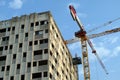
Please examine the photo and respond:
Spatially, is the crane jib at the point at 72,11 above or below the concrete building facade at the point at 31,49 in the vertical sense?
above

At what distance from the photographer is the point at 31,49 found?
80500 millimetres

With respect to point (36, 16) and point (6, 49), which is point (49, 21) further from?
point (6, 49)

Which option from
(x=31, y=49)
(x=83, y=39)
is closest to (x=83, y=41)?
(x=83, y=39)

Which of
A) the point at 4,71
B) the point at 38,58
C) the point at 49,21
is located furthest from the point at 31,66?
the point at 49,21

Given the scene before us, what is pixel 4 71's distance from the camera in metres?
79.1

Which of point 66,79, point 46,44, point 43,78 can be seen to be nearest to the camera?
point 43,78

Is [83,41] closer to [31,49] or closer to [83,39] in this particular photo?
[83,39]

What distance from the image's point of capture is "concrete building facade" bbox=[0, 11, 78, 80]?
3027 inches

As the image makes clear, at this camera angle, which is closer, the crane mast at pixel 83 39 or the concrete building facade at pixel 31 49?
the concrete building facade at pixel 31 49

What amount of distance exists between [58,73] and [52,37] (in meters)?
10.4

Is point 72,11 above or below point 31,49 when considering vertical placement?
above

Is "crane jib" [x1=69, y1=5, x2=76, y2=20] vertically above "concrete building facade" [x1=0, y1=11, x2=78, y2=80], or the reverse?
"crane jib" [x1=69, y1=5, x2=76, y2=20]

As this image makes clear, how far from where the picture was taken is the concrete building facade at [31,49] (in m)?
76.9

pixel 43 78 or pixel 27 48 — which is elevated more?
pixel 27 48
